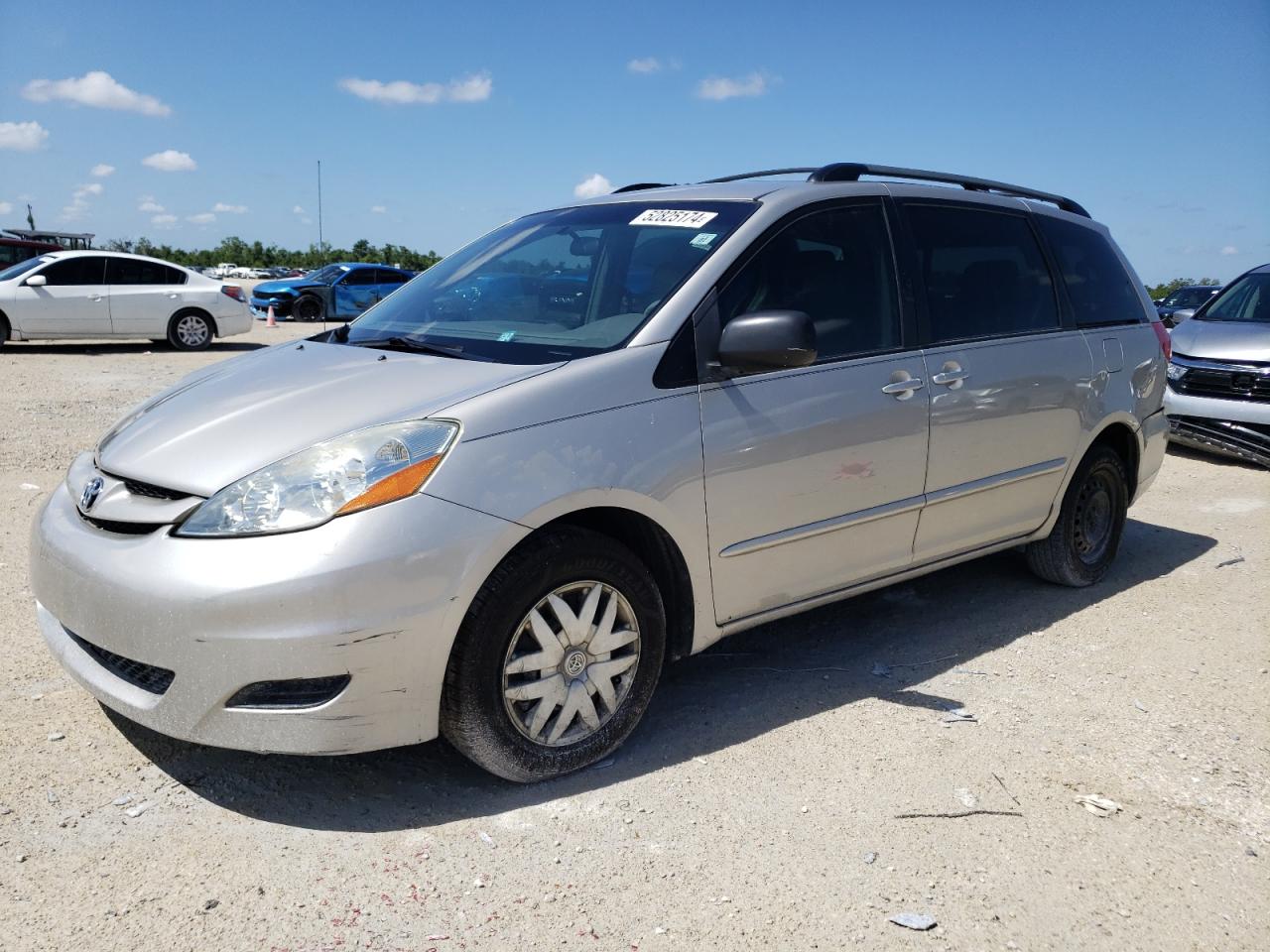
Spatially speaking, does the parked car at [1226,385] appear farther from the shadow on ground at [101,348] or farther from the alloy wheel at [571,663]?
the shadow on ground at [101,348]

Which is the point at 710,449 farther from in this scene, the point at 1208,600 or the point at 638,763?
the point at 1208,600

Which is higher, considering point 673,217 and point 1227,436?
point 673,217

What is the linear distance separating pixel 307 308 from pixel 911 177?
2161 cm

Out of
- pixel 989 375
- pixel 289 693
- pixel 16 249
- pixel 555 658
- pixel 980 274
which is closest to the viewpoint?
pixel 289 693

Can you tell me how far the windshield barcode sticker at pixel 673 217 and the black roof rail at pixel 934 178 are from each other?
575mm

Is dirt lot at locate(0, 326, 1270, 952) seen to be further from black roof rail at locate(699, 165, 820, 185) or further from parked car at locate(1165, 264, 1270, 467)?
parked car at locate(1165, 264, 1270, 467)

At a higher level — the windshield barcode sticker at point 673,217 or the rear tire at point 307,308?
the rear tire at point 307,308

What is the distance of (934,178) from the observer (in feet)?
14.9

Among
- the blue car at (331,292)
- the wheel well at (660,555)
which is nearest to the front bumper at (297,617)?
the wheel well at (660,555)

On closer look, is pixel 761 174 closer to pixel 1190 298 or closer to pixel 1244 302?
pixel 1244 302

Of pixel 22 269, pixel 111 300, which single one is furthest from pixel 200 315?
pixel 22 269

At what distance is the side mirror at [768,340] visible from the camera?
3.29 metres

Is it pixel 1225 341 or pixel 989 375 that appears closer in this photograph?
pixel 989 375

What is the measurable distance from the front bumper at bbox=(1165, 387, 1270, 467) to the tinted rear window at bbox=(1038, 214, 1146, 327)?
391 cm
